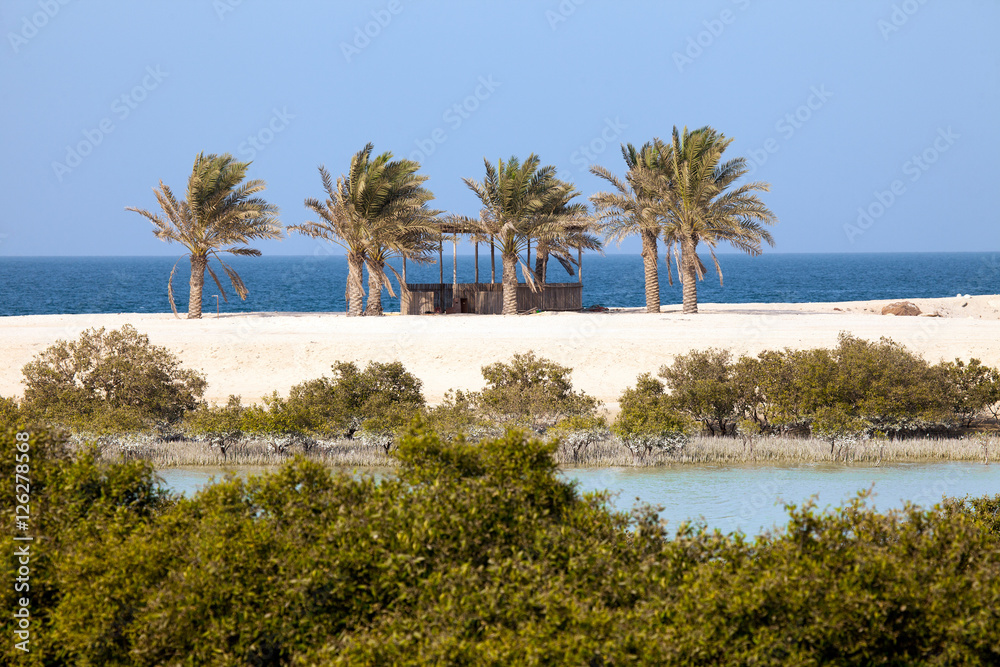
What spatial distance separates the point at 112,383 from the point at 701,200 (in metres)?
21.2

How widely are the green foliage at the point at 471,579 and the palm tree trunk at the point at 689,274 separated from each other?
83.9ft

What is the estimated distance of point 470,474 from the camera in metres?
7.32

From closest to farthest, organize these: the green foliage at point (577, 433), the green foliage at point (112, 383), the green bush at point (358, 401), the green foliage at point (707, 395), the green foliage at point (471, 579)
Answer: the green foliage at point (471, 579) → the green foliage at point (577, 433) → the green bush at point (358, 401) → the green foliage at point (112, 383) → the green foliage at point (707, 395)

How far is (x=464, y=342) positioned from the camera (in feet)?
78.2

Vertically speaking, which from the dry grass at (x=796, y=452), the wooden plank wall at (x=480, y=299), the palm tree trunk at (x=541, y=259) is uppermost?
the palm tree trunk at (x=541, y=259)

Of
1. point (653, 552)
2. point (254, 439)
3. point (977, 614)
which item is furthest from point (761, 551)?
point (254, 439)

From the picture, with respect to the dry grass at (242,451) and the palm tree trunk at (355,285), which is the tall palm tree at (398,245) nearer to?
the palm tree trunk at (355,285)

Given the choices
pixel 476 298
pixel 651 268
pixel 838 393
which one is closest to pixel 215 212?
pixel 476 298

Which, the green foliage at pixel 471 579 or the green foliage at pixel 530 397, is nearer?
the green foliage at pixel 471 579

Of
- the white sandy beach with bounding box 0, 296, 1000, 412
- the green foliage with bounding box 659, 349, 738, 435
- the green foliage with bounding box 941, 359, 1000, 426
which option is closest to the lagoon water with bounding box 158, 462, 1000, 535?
the green foliage with bounding box 659, 349, 738, 435

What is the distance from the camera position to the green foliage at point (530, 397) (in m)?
17.0

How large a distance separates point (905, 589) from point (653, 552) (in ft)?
6.12

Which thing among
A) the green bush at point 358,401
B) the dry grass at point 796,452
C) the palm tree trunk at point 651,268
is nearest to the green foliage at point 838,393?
the dry grass at point 796,452

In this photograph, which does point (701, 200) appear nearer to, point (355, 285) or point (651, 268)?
point (651, 268)
